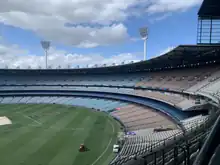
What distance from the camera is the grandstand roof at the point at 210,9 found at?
23.4m

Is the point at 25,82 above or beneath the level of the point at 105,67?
beneath

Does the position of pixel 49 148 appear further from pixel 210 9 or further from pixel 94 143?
pixel 210 9

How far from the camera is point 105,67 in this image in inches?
2388

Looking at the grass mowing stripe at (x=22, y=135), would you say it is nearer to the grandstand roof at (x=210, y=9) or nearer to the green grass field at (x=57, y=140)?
the green grass field at (x=57, y=140)

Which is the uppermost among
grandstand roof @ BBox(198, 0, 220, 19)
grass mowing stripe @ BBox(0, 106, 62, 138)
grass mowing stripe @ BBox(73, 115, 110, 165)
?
grandstand roof @ BBox(198, 0, 220, 19)

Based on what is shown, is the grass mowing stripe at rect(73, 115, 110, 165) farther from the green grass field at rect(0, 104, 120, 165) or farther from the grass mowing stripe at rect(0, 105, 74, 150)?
the grass mowing stripe at rect(0, 105, 74, 150)

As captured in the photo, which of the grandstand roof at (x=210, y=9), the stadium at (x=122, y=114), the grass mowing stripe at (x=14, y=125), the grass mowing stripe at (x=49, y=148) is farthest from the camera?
the grass mowing stripe at (x=14, y=125)

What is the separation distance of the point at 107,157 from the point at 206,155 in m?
18.7

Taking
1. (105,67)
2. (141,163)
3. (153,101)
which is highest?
(105,67)

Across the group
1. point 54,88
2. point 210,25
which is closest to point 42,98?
point 54,88

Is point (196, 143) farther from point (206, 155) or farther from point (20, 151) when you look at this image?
point (20, 151)

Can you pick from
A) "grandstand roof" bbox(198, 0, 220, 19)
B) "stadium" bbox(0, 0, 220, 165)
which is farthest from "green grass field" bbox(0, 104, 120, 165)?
"grandstand roof" bbox(198, 0, 220, 19)

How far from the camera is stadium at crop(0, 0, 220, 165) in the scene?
38.5 ft

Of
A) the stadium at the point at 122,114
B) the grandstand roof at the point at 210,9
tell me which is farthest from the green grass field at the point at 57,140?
the grandstand roof at the point at 210,9
